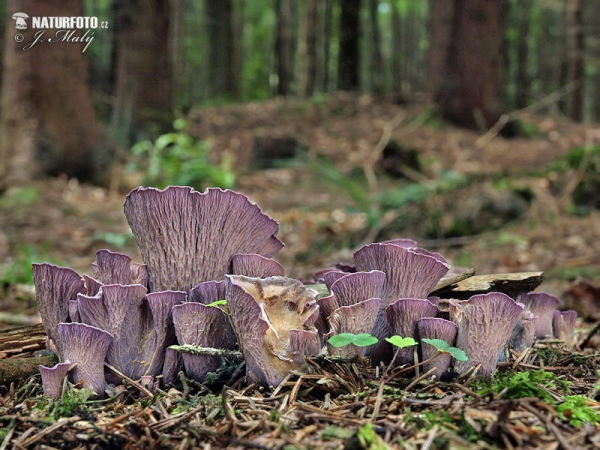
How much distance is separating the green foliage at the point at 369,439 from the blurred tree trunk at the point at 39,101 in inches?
292

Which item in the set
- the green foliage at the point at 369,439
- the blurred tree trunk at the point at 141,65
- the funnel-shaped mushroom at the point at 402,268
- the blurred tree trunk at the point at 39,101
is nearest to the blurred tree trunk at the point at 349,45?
the blurred tree trunk at the point at 141,65

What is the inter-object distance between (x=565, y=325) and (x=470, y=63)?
36.7ft

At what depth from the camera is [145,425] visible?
5.96 ft

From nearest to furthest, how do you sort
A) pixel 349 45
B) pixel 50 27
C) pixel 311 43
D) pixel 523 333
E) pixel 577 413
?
pixel 577 413 < pixel 523 333 < pixel 50 27 < pixel 311 43 < pixel 349 45

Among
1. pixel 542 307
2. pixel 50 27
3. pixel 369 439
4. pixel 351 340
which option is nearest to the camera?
pixel 369 439

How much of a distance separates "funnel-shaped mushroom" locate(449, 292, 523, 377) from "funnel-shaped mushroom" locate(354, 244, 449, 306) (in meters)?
0.14

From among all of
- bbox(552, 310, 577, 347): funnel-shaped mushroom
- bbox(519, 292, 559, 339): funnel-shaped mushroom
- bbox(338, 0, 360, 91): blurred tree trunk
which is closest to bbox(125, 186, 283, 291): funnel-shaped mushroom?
bbox(519, 292, 559, 339): funnel-shaped mushroom

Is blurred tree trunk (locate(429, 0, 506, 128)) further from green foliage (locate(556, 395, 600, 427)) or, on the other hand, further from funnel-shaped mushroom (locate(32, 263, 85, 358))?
funnel-shaped mushroom (locate(32, 263, 85, 358))

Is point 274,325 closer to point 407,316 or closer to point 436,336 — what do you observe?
point 407,316

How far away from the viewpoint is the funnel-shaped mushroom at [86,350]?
2016 millimetres

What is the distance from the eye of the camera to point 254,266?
2.25 metres

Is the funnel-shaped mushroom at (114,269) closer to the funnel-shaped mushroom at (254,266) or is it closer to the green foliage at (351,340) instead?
the funnel-shaped mushroom at (254,266)

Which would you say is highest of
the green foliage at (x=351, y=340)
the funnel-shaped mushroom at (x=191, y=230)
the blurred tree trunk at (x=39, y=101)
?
the blurred tree trunk at (x=39, y=101)

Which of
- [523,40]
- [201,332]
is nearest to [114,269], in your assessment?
[201,332]
